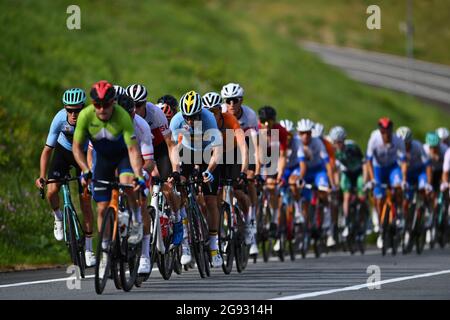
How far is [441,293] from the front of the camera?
13148mm

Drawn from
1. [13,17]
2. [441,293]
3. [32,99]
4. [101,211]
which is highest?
[13,17]

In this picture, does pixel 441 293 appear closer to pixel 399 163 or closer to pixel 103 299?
pixel 103 299

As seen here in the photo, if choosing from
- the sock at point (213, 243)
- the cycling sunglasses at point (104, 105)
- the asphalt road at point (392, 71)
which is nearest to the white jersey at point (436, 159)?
the sock at point (213, 243)

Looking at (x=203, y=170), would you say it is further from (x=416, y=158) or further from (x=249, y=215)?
(x=416, y=158)

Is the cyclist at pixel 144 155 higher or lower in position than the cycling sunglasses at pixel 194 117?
lower

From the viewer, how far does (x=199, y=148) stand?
1572 cm

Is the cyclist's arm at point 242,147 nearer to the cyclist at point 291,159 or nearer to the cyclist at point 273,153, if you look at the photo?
the cyclist at point 273,153

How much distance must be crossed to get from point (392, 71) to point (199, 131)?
160 ft

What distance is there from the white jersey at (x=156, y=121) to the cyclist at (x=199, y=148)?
183 millimetres

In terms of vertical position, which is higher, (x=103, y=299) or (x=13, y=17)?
(x=13, y=17)

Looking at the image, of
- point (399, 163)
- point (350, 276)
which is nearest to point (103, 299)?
point (350, 276)

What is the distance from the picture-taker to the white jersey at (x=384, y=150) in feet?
73.2

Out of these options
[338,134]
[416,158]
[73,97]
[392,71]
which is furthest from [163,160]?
[392,71]
